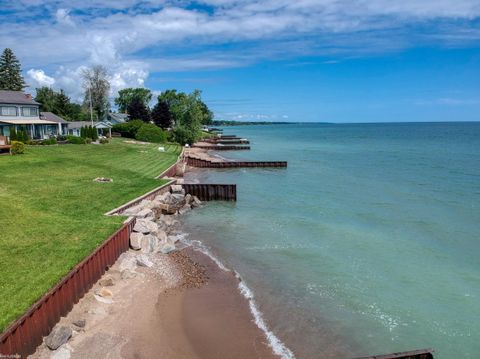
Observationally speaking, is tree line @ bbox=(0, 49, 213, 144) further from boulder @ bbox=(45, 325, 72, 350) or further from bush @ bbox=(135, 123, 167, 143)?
boulder @ bbox=(45, 325, 72, 350)

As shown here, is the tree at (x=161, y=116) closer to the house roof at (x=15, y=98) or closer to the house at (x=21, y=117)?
the house at (x=21, y=117)

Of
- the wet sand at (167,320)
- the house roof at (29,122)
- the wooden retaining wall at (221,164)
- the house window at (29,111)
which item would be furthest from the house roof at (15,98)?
the wet sand at (167,320)

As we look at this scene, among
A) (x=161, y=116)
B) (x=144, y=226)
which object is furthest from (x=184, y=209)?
(x=161, y=116)

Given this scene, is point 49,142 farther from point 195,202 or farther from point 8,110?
point 195,202

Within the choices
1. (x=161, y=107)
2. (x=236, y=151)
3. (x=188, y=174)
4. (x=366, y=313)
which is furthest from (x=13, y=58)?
→ (x=366, y=313)

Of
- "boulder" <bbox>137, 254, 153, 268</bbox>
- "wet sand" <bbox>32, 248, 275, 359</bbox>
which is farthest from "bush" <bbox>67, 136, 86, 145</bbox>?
"wet sand" <bbox>32, 248, 275, 359</bbox>

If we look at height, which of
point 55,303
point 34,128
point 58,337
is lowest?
point 58,337

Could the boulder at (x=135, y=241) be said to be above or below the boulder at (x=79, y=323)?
above
